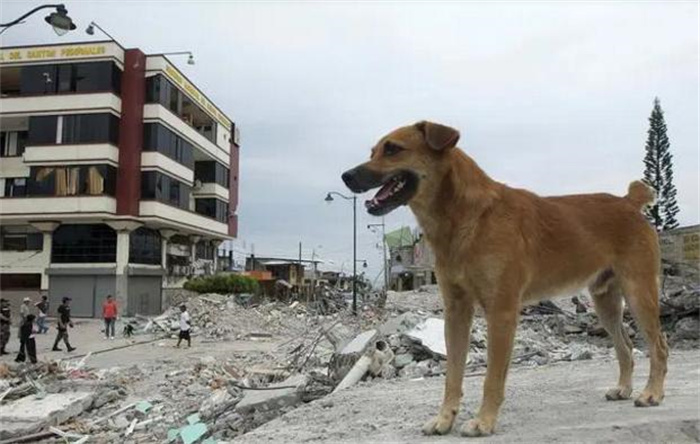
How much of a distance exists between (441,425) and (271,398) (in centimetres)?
481

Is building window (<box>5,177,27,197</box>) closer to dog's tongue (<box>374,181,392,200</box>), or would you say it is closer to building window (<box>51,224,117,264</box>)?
building window (<box>51,224,117,264</box>)

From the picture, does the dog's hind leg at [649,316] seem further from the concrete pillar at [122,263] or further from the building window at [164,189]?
the building window at [164,189]

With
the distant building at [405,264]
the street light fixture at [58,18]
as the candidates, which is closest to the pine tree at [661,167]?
the distant building at [405,264]

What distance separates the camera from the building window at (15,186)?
1697 inches

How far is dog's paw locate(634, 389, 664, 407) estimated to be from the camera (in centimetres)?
564

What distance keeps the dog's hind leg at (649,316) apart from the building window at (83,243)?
40.3 metres

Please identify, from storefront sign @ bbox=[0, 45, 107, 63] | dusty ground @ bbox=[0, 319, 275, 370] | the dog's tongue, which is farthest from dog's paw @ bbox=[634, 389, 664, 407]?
storefront sign @ bbox=[0, 45, 107, 63]

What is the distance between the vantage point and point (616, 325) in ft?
20.8

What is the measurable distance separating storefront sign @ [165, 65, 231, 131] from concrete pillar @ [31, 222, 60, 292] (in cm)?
1231

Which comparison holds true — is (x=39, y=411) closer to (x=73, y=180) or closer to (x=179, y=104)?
(x=73, y=180)

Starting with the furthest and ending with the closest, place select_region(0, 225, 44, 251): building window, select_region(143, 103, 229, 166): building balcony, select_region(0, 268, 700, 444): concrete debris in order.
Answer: select_region(0, 225, 44, 251): building window → select_region(143, 103, 229, 166): building balcony → select_region(0, 268, 700, 444): concrete debris

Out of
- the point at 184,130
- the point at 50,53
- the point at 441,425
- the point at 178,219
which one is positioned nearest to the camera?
the point at 441,425

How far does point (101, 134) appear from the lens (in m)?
41.3

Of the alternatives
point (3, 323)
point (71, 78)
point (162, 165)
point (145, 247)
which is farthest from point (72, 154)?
point (3, 323)
